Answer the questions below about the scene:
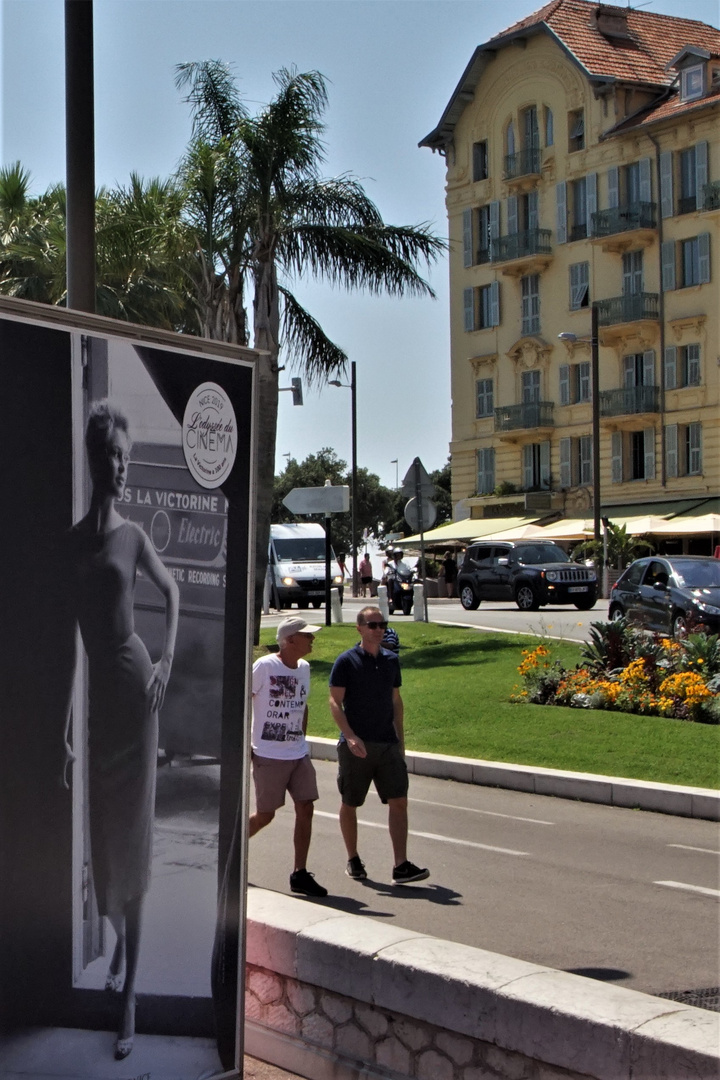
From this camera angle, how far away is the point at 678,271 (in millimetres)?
48094

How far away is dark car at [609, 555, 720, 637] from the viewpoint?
62.1ft

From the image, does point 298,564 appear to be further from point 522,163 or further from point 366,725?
point 366,725

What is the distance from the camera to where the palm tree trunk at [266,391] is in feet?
62.6

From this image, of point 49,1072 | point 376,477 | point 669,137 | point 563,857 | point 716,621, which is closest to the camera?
point 49,1072

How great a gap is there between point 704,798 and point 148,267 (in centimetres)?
1521

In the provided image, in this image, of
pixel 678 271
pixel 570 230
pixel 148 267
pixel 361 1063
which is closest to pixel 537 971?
pixel 361 1063

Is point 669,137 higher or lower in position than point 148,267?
higher

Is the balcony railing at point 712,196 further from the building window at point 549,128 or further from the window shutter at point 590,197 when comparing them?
the building window at point 549,128

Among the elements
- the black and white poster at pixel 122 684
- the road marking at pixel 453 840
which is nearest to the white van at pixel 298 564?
the road marking at pixel 453 840

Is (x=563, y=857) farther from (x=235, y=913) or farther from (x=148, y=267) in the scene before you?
(x=148, y=267)

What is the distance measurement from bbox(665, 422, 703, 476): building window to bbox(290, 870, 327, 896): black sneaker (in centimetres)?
4140

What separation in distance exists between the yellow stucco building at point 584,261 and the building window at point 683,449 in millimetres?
66

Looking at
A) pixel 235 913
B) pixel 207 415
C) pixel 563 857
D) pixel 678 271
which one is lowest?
pixel 563 857

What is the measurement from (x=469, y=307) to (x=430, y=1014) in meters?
53.2
